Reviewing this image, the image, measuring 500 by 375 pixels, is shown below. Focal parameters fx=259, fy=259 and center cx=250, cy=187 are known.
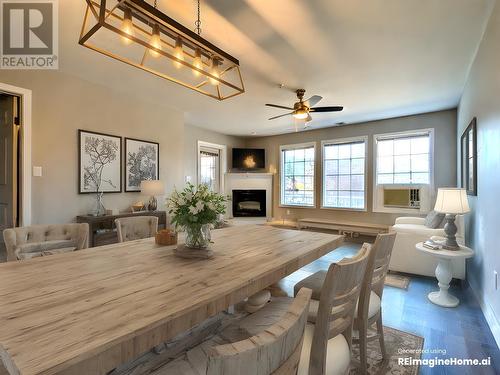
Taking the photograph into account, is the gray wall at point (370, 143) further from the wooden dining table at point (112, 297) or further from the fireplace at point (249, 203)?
the wooden dining table at point (112, 297)

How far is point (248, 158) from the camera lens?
23.9 feet

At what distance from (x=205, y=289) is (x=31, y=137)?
3.15m

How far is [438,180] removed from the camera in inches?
195

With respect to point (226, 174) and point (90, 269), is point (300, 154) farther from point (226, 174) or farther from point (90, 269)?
point (90, 269)

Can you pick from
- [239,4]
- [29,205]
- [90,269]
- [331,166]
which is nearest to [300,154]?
[331,166]

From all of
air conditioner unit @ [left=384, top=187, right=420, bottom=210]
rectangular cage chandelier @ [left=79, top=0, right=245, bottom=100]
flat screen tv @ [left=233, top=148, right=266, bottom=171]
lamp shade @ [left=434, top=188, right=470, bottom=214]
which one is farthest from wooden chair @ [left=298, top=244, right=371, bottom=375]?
flat screen tv @ [left=233, top=148, right=266, bottom=171]

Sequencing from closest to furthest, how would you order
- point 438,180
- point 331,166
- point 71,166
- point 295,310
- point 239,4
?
point 295,310
point 239,4
point 71,166
point 438,180
point 331,166

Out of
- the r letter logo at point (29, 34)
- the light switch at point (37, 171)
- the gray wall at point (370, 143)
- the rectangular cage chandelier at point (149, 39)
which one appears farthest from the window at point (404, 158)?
Answer: the light switch at point (37, 171)

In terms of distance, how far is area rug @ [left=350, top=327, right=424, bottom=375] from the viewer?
1.76 m

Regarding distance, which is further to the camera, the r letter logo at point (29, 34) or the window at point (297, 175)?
the window at point (297, 175)

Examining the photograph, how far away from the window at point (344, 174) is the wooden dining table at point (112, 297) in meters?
4.66

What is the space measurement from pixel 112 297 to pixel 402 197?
5.53 metres

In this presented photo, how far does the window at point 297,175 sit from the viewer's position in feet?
22.2

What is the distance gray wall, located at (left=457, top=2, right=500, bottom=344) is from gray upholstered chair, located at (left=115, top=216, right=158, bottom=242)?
294cm
